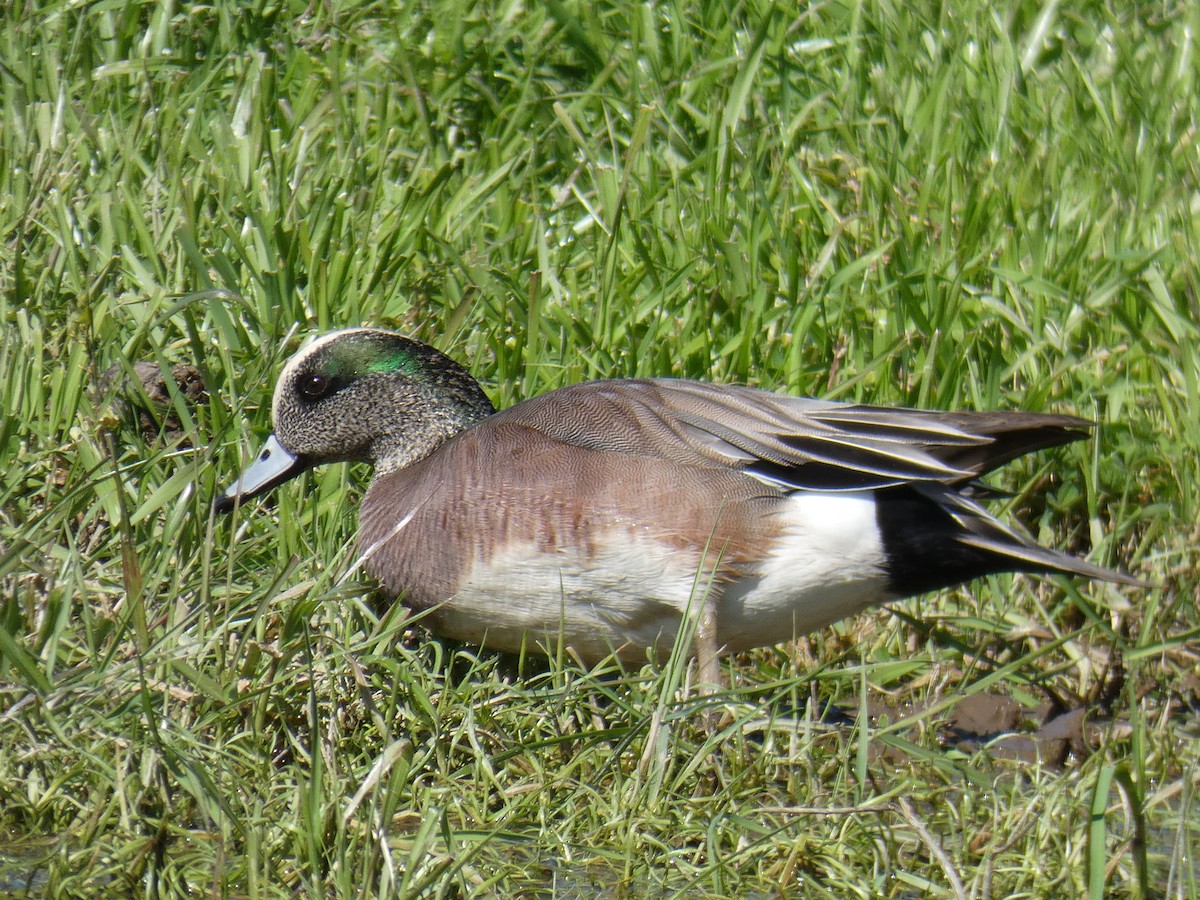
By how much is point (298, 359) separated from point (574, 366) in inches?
25.3

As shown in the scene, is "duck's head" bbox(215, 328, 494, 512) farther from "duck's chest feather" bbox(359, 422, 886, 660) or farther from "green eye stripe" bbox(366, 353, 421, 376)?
"duck's chest feather" bbox(359, 422, 886, 660)

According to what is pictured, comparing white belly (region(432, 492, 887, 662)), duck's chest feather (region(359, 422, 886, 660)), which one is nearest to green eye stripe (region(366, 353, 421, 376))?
duck's chest feather (region(359, 422, 886, 660))

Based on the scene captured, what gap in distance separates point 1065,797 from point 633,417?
108 centimetres

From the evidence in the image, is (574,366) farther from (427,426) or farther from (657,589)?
(657,589)

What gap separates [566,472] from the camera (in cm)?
314

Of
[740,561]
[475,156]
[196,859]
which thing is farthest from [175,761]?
[475,156]

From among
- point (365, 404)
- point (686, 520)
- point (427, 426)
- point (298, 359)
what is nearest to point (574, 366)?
point (427, 426)

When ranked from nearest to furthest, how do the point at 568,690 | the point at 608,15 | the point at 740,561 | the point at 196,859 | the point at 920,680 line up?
the point at 196,859, the point at 568,690, the point at 740,561, the point at 920,680, the point at 608,15

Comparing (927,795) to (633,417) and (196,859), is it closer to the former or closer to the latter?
(633,417)

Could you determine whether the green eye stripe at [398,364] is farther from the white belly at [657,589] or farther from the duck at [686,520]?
the white belly at [657,589]

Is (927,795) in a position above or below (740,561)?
below

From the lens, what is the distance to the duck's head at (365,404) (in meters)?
3.45

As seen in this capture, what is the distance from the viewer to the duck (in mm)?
3084

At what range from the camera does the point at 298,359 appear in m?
3.49
